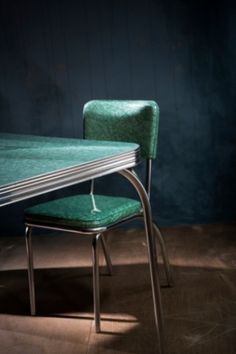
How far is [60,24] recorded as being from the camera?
10.5 ft

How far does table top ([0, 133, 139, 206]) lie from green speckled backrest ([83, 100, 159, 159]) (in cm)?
38

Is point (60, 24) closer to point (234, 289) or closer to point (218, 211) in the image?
point (218, 211)

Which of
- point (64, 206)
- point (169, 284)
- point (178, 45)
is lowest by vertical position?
point (169, 284)

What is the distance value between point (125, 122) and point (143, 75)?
0.91m

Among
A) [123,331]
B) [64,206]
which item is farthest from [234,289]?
[64,206]

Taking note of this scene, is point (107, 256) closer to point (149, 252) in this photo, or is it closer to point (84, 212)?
point (84, 212)

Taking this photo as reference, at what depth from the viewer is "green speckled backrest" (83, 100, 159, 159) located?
234cm

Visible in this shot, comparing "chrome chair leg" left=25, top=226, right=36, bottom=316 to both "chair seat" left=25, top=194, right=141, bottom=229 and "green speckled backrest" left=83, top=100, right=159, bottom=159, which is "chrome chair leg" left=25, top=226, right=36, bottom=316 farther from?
"green speckled backrest" left=83, top=100, right=159, bottom=159

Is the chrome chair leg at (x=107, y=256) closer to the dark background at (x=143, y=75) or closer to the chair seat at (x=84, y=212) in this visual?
the chair seat at (x=84, y=212)

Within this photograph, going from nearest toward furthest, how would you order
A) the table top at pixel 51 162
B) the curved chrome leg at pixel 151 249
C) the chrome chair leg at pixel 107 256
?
the table top at pixel 51 162
the curved chrome leg at pixel 151 249
the chrome chair leg at pixel 107 256

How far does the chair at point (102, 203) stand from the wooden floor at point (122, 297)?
0.35ft

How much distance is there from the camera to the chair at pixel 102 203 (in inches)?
84.2

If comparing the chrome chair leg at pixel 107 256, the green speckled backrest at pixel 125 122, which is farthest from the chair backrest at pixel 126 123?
the chrome chair leg at pixel 107 256

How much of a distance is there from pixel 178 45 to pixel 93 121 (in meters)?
0.98
